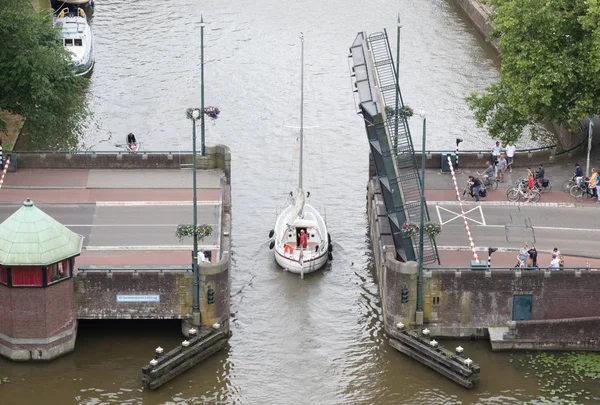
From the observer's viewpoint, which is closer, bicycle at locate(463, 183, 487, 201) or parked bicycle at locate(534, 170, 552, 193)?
bicycle at locate(463, 183, 487, 201)

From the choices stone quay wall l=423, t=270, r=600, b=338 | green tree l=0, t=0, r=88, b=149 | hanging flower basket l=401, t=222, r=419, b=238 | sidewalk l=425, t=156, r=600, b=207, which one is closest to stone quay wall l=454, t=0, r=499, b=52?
sidewalk l=425, t=156, r=600, b=207

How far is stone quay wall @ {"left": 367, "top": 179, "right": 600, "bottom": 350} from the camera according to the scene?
2820 inches

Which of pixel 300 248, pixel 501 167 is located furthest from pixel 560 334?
pixel 300 248

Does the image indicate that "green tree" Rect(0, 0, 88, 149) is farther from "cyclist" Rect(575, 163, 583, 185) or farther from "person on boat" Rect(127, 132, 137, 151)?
"cyclist" Rect(575, 163, 583, 185)

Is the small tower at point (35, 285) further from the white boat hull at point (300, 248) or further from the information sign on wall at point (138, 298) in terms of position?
the white boat hull at point (300, 248)

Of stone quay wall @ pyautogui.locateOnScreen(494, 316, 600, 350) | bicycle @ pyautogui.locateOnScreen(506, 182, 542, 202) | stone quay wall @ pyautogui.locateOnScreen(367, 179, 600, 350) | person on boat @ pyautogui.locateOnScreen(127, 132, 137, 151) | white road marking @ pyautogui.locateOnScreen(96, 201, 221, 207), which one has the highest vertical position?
person on boat @ pyautogui.locateOnScreen(127, 132, 137, 151)

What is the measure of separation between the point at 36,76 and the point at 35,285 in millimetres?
20576

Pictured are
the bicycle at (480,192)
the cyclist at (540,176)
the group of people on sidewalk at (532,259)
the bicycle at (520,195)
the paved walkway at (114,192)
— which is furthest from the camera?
the cyclist at (540,176)

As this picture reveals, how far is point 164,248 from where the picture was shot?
7644cm

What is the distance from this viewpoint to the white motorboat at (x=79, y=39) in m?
114

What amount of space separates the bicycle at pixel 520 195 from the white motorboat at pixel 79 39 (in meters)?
42.1

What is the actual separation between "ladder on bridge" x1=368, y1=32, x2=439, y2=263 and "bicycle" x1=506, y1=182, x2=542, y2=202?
20.2ft

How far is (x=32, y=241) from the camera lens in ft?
224

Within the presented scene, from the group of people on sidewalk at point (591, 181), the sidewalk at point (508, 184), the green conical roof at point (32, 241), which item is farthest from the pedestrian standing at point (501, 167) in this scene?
the green conical roof at point (32, 241)
